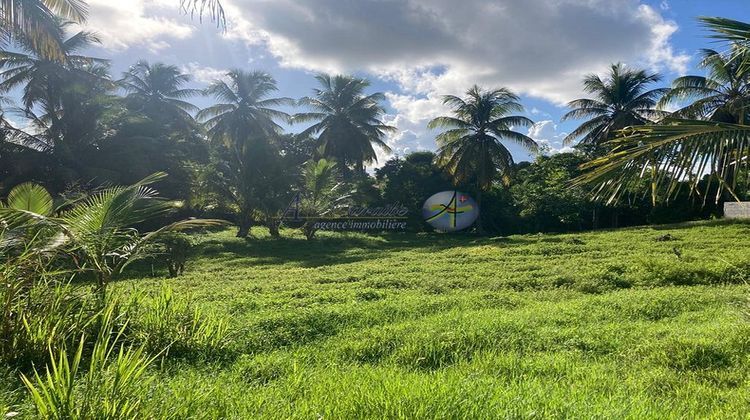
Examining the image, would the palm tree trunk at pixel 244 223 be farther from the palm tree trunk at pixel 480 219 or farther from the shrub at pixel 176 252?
the palm tree trunk at pixel 480 219

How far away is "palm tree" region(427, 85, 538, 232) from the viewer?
20.9m

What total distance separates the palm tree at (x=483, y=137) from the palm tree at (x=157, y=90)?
44.5 ft

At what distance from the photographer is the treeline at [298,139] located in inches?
682

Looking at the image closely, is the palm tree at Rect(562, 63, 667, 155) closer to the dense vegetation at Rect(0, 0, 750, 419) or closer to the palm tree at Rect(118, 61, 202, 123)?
the dense vegetation at Rect(0, 0, 750, 419)

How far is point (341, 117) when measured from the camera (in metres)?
25.0

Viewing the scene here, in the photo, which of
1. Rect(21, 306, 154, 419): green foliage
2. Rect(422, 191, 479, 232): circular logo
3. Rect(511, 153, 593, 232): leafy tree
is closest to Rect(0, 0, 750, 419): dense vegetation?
Rect(21, 306, 154, 419): green foliage

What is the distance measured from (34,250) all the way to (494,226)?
22.6m

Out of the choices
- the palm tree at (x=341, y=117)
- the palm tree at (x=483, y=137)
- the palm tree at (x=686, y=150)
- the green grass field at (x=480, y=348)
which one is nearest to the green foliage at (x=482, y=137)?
the palm tree at (x=483, y=137)

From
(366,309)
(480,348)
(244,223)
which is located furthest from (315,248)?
(480,348)

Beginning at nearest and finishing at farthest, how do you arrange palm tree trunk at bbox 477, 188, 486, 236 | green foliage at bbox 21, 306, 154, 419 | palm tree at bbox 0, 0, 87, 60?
green foliage at bbox 21, 306, 154, 419
palm tree at bbox 0, 0, 87, 60
palm tree trunk at bbox 477, 188, 486, 236

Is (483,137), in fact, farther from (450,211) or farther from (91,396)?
(91,396)

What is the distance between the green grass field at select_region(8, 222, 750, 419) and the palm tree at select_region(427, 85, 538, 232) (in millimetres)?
12092

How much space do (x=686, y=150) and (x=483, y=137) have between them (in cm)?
1871

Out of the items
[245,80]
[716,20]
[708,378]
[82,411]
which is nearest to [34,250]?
[82,411]
